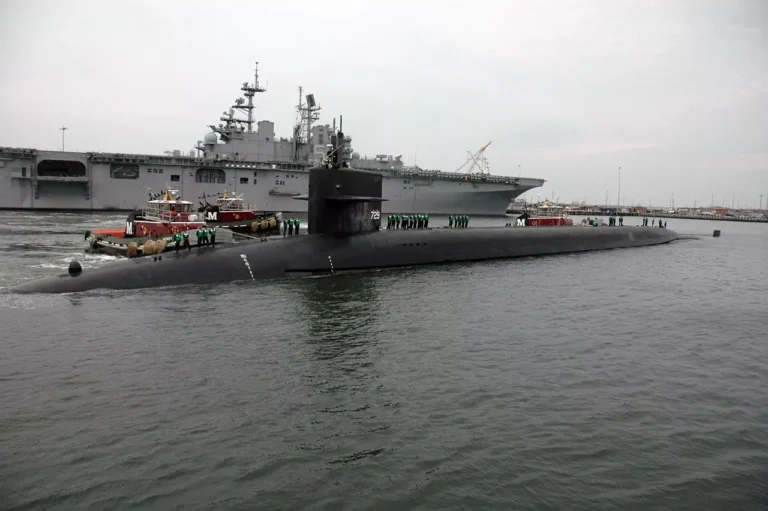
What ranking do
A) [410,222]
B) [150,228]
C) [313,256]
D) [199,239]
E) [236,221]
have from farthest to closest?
[236,221] → [150,228] → [410,222] → [313,256] → [199,239]

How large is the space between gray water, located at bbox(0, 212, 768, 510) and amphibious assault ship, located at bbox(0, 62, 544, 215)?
41.2m

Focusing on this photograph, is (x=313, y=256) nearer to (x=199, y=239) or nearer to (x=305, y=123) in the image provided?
(x=199, y=239)

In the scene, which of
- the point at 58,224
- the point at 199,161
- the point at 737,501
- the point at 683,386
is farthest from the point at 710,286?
the point at 199,161

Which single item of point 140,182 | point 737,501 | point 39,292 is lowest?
point 737,501

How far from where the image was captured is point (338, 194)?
21.2 metres

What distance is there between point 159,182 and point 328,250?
144 ft

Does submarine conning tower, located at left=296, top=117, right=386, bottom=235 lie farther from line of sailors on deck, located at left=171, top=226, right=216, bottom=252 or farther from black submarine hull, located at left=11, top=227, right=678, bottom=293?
Result: line of sailors on deck, located at left=171, top=226, right=216, bottom=252

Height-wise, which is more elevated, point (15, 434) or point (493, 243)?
point (493, 243)

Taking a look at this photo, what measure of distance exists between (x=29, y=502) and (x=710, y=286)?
76.2 ft

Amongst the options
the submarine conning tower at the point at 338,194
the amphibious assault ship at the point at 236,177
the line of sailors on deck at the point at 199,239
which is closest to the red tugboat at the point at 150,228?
the line of sailors on deck at the point at 199,239

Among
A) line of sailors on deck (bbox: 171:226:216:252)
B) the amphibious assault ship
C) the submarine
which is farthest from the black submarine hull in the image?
the amphibious assault ship

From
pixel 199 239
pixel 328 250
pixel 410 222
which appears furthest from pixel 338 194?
pixel 410 222

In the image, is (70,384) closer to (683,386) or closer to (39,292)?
(39,292)

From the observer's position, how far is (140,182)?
2324 inches
